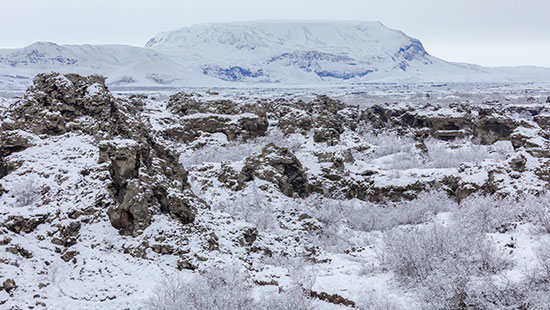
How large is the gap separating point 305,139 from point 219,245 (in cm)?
2271

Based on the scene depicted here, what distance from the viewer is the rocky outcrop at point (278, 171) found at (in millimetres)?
22359

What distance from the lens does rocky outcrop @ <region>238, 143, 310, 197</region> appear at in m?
22.4

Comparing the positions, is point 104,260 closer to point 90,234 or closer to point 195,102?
point 90,234

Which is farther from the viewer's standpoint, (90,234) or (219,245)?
(219,245)

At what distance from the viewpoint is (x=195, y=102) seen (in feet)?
141

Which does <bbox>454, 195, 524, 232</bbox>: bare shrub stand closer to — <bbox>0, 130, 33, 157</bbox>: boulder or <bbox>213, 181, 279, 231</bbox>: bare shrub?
<bbox>213, 181, 279, 231</bbox>: bare shrub

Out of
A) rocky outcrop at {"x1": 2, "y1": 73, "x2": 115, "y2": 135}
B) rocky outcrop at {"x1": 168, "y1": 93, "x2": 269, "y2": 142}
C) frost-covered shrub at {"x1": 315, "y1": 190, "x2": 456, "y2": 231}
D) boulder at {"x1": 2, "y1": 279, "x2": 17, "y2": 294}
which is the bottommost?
frost-covered shrub at {"x1": 315, "y1": 190, "x2": 456, "y2": 231}

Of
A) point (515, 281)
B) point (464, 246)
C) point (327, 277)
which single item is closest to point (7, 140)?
point (327, 277)

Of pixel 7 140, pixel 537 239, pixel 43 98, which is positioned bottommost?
pixel 537 239

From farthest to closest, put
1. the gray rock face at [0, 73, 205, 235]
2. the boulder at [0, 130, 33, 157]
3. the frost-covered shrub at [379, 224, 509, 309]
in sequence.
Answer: the boulder at [0, 130, 33, 157]
the gray rock face at [0, 73, 205, 235]
the frost-covered shrub at [379, 224, 509, 309]

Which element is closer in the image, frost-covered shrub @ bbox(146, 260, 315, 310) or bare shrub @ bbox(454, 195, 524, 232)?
frost-covered shrub @ bbox(146, 260, 315, 310)

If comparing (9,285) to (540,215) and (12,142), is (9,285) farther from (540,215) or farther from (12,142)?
(540,215)

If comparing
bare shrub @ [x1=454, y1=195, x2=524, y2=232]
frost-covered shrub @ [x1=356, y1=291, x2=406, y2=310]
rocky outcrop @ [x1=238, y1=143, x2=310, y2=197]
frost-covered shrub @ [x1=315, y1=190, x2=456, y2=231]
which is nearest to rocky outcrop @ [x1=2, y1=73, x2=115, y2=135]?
rocky outcrop @ [x1=238, y1=143, x2=310, y2=197]

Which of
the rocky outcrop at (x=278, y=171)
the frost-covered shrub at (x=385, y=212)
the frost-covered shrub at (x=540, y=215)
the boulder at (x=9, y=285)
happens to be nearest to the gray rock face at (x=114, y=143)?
the boulder at (x=9, y=285)
